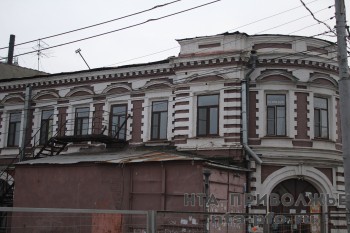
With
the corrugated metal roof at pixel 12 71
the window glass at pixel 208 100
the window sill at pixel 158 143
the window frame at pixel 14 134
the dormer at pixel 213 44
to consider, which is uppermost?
the corrugated metal roof at pixel 12 71

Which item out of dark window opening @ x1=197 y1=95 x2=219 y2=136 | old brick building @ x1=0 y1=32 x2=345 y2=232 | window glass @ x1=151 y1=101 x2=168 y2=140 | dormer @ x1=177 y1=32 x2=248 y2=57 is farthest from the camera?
window glass @ x1=151 y1=101 x2=168 y2=140

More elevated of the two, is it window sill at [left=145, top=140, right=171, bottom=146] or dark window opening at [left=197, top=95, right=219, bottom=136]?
dark window opening at [left=197, top=95, right=219, bottom=136]

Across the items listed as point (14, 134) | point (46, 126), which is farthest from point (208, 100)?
point (14, 134)

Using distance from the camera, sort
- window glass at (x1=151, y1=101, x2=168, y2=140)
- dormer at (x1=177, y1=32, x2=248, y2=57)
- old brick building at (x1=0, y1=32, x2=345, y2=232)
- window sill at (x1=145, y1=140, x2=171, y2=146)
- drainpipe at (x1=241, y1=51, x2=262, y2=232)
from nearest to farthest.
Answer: drainpipe at (x1=241, y1=51, x2=262, y2=232), old brick building at (x1=0, y1=32, x2=345, y2=232), dormer at (x1=177, y1=32, x2=248, y2=57), window sill at (x1=145, y1=140, x2=171, y2=146), window glass at (x1=151, y1=101, x2=168, y2=140)

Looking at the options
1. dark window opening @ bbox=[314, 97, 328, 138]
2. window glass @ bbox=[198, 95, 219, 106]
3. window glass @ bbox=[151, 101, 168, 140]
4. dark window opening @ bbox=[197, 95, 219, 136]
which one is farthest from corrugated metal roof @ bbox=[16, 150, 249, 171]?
dark window opening @ bbox=[314, 97, 328, 138]

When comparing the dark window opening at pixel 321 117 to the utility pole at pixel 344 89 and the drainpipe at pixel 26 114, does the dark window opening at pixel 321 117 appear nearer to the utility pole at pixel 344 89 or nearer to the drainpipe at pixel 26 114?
the utility pole at pixel 344 89

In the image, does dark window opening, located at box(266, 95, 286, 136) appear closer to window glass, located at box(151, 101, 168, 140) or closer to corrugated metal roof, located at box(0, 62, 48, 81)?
window glass, located at box(151, 101, 168, 140)

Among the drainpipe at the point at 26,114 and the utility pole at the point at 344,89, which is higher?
the drainpipe at the point at 26,114

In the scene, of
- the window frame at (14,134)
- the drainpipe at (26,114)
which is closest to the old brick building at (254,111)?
the drainpipe at (26,114)

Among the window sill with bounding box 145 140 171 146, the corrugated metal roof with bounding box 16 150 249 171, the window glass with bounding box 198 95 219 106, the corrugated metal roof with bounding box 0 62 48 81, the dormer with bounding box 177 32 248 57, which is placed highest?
the corrugated metal roof with bounding box 0 62 48 81

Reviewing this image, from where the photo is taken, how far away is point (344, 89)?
12.6 metres

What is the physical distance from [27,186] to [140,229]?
7.03 meters

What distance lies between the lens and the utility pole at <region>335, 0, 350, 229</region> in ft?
40.3

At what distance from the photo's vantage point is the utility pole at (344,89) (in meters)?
12.3
